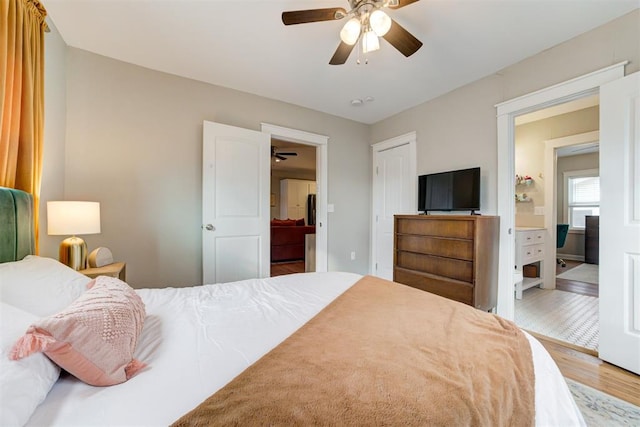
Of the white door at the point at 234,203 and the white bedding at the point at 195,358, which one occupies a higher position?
the white door at the point at 234,203

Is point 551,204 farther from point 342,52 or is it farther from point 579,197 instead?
point 342,52

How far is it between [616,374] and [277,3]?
3504mm

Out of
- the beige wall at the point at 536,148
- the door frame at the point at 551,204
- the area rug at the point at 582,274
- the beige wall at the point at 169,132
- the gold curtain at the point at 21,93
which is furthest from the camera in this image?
the area rug at the point at 582,274

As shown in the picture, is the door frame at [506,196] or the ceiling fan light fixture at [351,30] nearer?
the ceiling fan light fixture at [351,30]

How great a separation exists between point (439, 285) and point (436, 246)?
40 centimetres

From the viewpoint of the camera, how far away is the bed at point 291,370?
0.61m

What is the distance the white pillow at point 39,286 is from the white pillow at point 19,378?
0.66 ft

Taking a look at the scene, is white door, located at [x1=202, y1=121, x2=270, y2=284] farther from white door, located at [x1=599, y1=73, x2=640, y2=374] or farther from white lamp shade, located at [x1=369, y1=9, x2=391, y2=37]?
white door, located at [x1=599, y1=73, x2=640, y2=374]

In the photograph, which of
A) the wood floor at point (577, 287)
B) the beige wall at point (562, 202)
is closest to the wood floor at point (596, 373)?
the wood floor at point (577, 287)

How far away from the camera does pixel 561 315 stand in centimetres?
285

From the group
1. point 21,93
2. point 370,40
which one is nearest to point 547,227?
point 370,40

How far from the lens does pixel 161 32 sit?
212cm

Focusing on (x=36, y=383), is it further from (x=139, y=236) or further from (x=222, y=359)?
(x=139, y=236)

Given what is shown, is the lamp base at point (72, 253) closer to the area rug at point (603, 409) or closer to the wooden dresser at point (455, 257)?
the wooden dresser at point (455, 257)
